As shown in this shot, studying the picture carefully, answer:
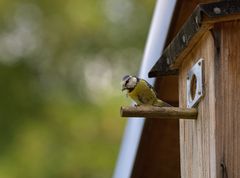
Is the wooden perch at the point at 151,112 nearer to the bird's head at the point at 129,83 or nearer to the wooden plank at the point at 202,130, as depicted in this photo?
the wooden plank at the point at 202,130

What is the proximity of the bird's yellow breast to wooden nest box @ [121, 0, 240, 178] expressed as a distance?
69 mm

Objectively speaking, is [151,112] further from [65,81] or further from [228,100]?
[65,81]

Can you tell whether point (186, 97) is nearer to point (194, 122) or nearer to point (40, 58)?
point (194, 122)

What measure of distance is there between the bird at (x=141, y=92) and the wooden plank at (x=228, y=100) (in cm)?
34

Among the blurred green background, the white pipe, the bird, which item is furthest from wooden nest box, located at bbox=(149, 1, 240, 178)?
the blurred green background

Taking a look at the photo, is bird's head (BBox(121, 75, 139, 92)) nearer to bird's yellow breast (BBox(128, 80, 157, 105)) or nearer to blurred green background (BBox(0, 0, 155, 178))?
bird's yellow breast (BBox(128, 80, 157, 105))

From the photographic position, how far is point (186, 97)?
1.86 meters

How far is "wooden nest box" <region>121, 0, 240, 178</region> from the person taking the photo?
1.56 m

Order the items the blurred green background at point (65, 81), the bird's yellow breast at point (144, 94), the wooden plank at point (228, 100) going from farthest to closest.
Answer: the blurred green background at point (65, 81), the bird's yellow breast at point (144, 94), the wooden plank at point (228, 100)

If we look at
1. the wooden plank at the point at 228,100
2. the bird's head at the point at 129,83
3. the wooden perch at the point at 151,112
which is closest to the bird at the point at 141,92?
the bird's head at the point at 129,83

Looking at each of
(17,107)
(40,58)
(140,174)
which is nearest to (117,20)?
(40,58)

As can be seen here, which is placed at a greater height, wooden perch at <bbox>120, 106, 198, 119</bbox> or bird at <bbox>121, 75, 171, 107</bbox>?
bird at <bbox>121, 75, 171, 107</bbox>

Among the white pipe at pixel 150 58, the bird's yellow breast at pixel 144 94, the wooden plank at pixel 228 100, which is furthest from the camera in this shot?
the white pipe at pixel 150 58

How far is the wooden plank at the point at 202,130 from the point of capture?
5.27 feet
